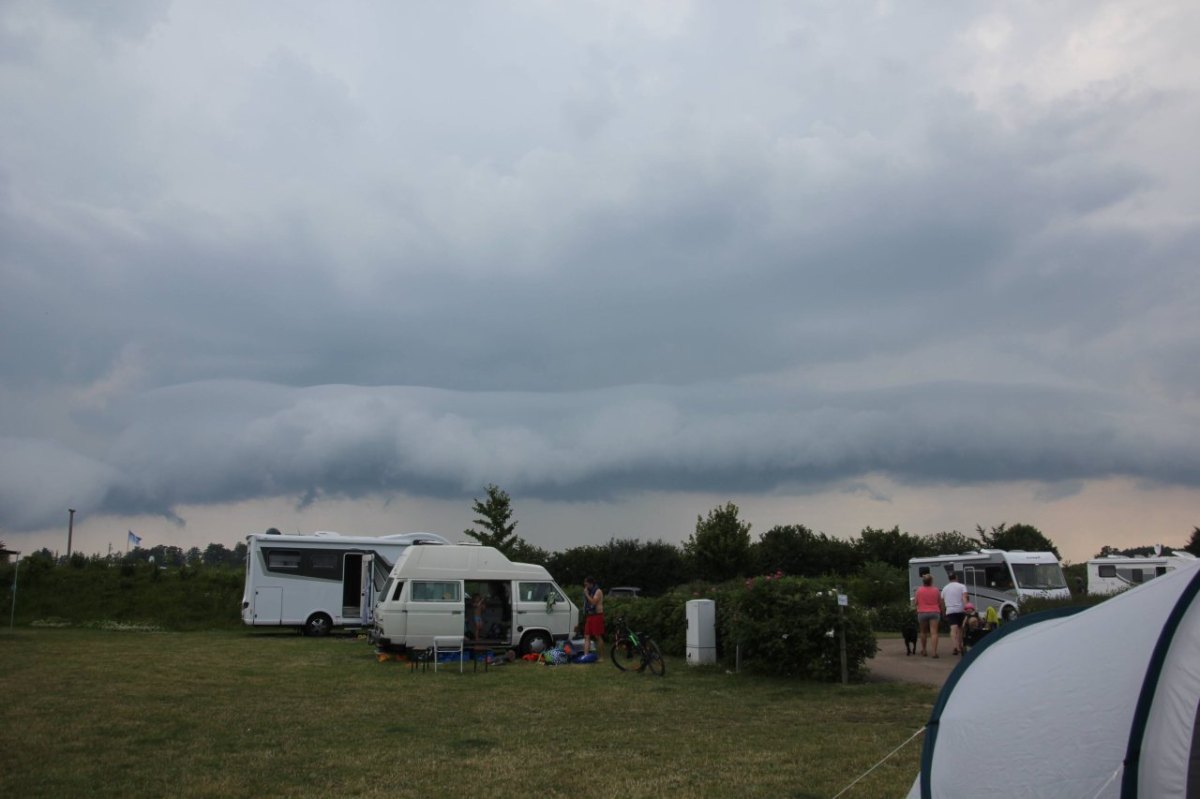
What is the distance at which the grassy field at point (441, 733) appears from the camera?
25.1 feet

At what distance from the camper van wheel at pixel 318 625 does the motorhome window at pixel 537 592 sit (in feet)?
29.3

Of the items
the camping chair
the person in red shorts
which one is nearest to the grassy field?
the camping chair

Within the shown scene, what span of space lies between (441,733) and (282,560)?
1745 centimetres

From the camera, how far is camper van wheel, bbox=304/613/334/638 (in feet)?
86.2

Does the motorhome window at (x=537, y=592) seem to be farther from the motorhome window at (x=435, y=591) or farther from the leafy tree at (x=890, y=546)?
the leafy tree at (x=890, y=546)

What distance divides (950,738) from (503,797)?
327 cm

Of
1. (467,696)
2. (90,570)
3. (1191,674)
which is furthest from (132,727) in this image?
(90,570)

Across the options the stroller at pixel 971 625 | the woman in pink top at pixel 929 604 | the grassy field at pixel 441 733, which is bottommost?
the grassy field at pixel 441 733

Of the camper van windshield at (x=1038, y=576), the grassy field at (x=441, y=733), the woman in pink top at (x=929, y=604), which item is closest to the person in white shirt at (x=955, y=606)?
the woman in pink top at (x=929, y=604)

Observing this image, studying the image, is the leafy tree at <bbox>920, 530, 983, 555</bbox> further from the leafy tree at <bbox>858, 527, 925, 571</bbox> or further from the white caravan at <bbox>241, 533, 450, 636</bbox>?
the white caravan at <bbox>241, 533, 450, 636</bbox>

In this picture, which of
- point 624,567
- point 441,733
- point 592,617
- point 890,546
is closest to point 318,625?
point 592,617

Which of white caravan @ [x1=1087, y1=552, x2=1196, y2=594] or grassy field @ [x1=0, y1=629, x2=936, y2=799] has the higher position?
white caravan @ [x1=1087, y1=552, x2=1196, y2=594]

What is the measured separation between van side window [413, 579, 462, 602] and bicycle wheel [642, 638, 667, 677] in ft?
16.0

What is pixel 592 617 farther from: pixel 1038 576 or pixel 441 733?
pixel 1038 576
